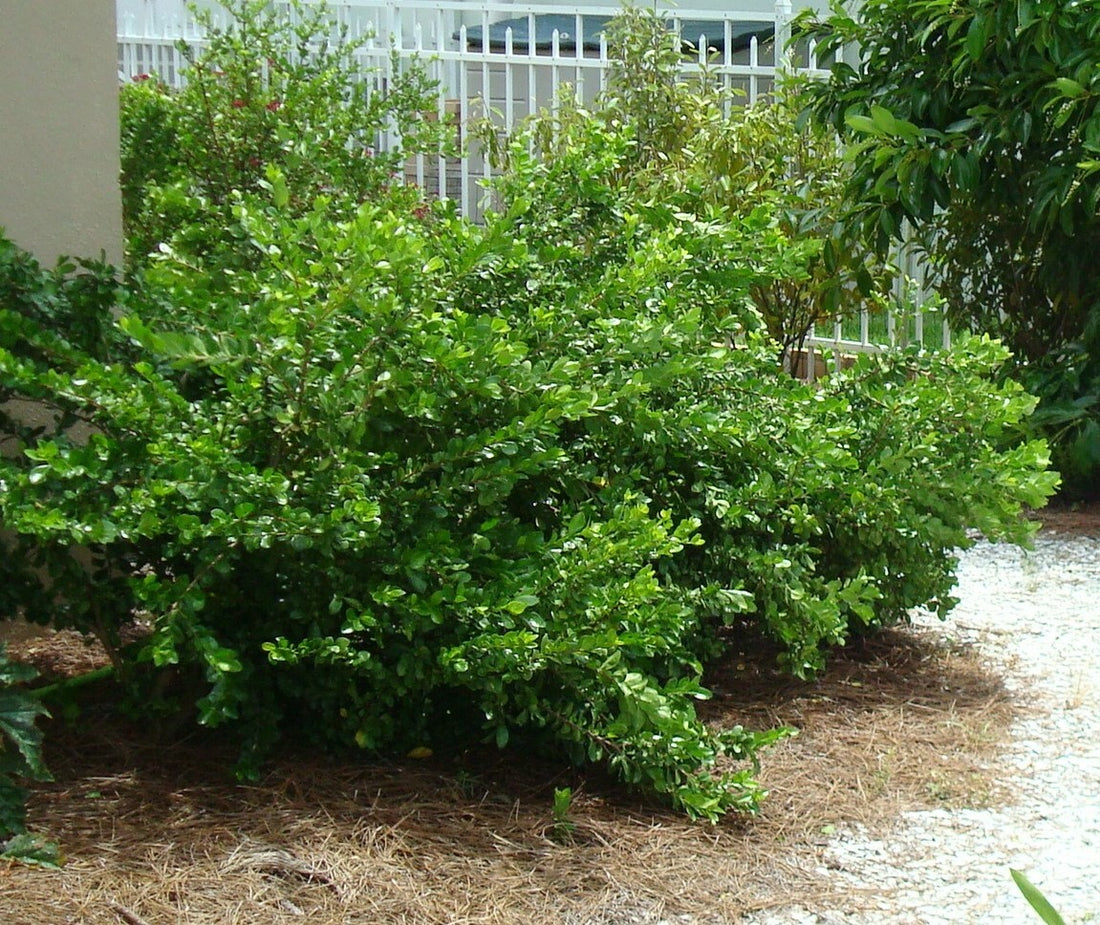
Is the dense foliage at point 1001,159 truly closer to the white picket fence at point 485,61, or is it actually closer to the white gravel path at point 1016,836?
the white picket fence at point 485,61

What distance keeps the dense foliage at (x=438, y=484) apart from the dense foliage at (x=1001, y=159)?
219 centimetres

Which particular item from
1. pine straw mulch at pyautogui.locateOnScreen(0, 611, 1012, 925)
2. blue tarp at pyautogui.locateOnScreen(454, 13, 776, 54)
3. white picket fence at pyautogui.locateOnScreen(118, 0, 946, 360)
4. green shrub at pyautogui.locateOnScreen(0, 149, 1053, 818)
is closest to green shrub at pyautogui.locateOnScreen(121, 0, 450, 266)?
green shrub at pyautogui.locateOnScreen(0, 149, 1053, 818)

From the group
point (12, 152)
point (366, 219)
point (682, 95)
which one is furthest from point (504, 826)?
point (682, 95)

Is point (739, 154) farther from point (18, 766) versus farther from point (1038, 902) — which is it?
point (1038, 902)

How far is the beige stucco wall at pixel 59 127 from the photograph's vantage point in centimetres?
386

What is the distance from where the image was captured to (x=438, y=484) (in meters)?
3.06

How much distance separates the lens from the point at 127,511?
107 inches

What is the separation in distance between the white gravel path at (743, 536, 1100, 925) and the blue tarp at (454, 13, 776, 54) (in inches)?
257

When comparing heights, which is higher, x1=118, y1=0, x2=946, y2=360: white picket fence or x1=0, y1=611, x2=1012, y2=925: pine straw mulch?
x1=118, y1=0, x2=946, y2=360: white picket fence

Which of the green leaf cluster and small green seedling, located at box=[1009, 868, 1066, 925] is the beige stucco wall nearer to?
the green leaf cluster

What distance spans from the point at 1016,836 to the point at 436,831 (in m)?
1.26

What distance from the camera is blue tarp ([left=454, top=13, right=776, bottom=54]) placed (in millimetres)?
10258

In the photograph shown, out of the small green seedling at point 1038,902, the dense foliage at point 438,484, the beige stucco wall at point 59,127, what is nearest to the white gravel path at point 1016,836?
the dense foliage at point 438,484

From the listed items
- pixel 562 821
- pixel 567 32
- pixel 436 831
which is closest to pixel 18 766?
pixel 436 831
